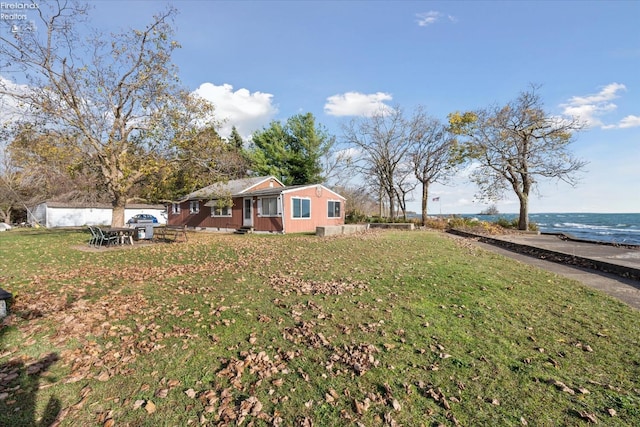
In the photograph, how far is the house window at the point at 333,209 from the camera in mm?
23672

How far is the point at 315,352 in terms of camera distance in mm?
3670

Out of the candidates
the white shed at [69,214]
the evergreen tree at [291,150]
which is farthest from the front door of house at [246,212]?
the white shed at [69,214]

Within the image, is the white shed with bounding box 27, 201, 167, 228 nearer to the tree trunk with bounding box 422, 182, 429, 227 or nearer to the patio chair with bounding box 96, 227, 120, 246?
the patio chair with bounding box 96, 227, 120, 246

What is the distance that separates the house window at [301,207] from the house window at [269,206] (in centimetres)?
122

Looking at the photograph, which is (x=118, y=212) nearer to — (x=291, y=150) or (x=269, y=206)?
(x=269, y=206)

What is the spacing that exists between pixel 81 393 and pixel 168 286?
3.65 meters

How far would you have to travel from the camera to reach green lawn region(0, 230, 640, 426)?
2.71 meters

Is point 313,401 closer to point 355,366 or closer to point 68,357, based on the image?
point 355,366

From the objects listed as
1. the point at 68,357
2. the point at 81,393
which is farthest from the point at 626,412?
the point at 68,357

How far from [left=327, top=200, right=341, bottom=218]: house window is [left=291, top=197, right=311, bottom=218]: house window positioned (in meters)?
2.68

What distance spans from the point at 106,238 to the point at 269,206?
384 inches

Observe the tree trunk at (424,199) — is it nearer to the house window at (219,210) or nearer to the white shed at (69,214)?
the house window at (219,210)

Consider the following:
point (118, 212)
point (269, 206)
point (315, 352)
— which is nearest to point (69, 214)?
point (118, 212)

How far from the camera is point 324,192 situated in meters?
22.9
